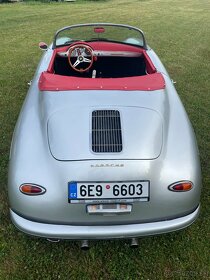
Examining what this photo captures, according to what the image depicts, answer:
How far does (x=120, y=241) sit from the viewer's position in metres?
2.90

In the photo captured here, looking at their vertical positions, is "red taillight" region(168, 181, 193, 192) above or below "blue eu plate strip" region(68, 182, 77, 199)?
below

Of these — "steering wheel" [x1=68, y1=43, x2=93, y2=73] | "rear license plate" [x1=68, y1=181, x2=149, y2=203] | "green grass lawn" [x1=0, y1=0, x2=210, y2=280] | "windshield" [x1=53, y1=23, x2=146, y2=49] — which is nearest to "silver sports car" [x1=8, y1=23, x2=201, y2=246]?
"rear license plate" [x1=68, y1=181, x2=149, y2=203]

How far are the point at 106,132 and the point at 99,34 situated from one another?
2.54 meters

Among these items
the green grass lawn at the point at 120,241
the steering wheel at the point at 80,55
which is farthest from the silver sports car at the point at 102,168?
the steering wheel at the point at 80,55

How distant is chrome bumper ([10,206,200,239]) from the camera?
2.36m

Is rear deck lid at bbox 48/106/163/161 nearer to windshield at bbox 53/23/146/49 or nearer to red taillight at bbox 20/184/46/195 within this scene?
red taillight at bbox 20/184/46/195

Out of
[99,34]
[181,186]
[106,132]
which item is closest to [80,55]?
[99,34]

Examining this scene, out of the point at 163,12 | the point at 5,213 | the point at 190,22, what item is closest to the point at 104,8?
the point at 163,12

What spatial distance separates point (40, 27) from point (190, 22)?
5928mm

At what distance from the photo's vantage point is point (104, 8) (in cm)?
1742

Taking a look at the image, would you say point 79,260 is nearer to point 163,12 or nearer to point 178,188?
point 178,188

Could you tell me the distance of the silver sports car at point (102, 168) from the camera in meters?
2.35

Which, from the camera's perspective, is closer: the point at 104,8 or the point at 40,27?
the point at 40,27

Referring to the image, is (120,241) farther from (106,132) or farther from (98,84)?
(98,84)
